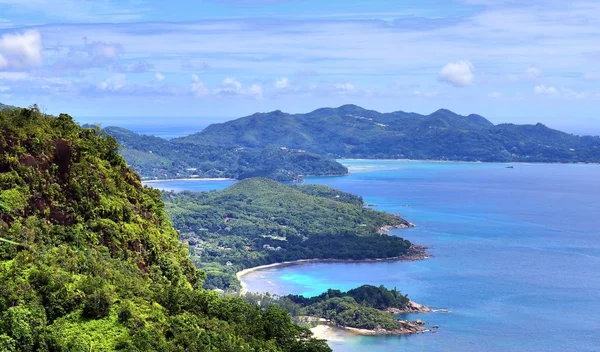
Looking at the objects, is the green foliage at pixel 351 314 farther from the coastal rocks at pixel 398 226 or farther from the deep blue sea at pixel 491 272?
the coastal rocks at pixel 398 226

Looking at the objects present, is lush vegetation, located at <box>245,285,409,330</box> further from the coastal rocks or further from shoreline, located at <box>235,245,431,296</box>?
Result: the coastal rocks

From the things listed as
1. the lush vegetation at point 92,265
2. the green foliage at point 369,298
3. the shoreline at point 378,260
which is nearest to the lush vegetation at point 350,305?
the green foliage at point 369,298

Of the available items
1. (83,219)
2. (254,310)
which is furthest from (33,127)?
(254,310)

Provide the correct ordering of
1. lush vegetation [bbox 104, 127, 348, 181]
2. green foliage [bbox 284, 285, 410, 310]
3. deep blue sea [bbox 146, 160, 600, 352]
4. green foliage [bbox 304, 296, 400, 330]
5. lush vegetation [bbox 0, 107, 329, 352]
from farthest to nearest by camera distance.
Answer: lush vegetation [bbox 104, 127, 348, 181], green foliage [bbox 284, 285, 410, 310], green foliage [bbox 304, 296, 400, 330], deep blue sea [bbox 146, 160, 600, 352], lush vegetation [bbox 0, 107, 329, 352]

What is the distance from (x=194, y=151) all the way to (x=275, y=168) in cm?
2636

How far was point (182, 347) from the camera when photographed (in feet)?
56.7

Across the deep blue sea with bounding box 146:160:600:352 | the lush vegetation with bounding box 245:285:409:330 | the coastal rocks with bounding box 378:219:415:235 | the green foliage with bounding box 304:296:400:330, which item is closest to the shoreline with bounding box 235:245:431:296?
the deep blue sea with bounding box 146:160:600:352

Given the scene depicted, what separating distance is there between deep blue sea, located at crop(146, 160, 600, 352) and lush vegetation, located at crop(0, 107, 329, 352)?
6998 millimetres

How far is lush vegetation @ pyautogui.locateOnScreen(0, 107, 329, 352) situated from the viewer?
54.7 feet

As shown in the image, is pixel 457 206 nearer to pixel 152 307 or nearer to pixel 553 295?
pixel 553 295

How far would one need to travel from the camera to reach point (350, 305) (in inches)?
2014

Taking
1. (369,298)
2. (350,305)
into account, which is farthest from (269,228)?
(350,305)

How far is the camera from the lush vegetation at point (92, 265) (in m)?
16.7

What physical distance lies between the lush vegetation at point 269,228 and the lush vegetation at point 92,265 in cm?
3429
